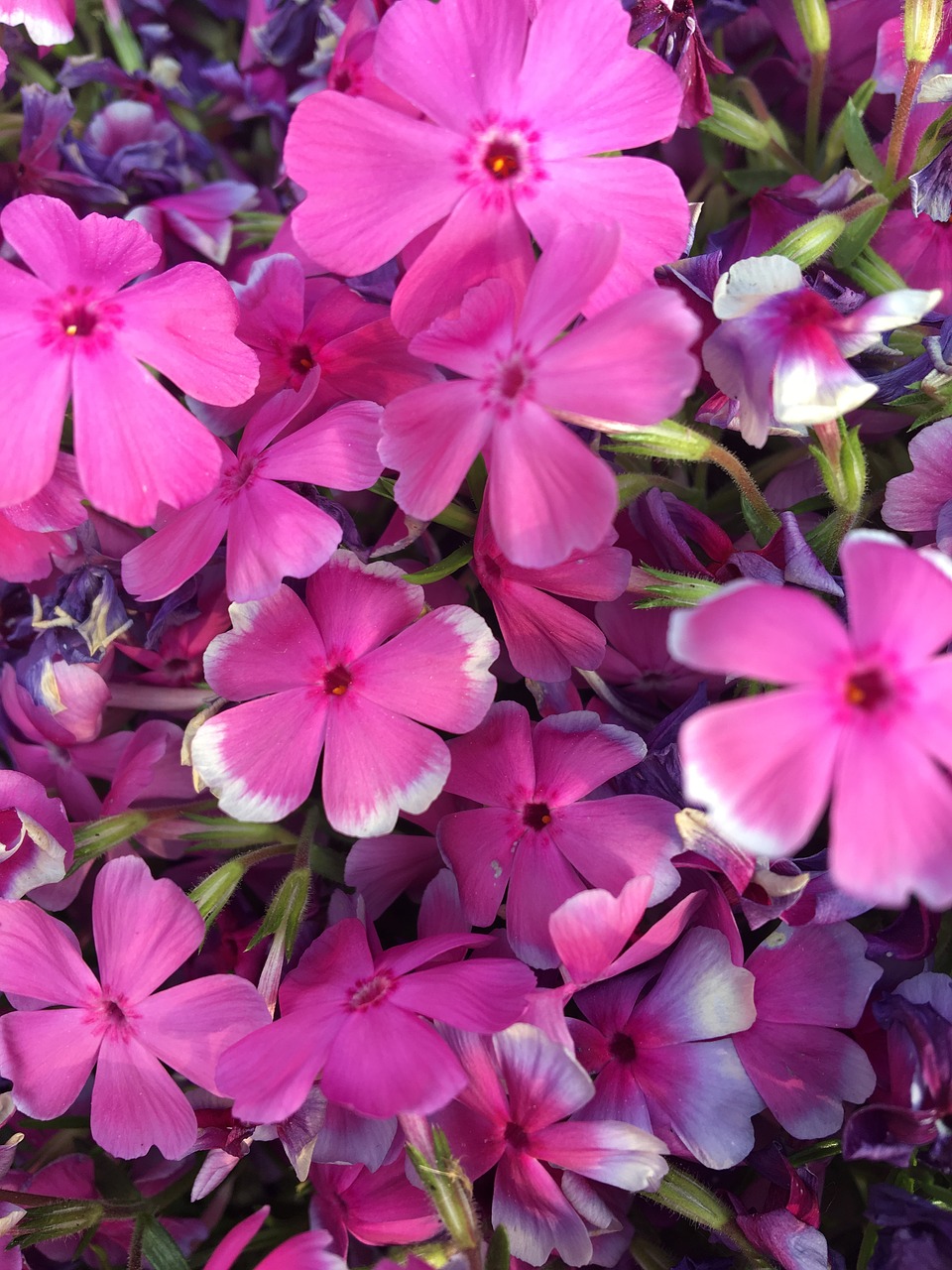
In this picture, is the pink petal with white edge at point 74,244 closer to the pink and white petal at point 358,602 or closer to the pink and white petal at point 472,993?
the pink and white petal at point 358,602

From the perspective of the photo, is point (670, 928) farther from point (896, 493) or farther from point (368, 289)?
point (368, 289)

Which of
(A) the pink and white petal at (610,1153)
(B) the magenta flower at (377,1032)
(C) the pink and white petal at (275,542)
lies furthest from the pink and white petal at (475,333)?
(A) the pink and white petal at (610,1153)

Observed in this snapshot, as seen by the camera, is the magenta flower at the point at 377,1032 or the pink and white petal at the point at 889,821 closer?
the pink and white petal at the point at 889,821

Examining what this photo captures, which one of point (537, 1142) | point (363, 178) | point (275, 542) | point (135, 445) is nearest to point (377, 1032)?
point (537, 1142)

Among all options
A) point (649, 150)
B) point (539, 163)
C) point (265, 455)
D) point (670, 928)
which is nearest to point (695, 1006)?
point (670, 928)

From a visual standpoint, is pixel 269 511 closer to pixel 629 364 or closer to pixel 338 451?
pixel 338 451

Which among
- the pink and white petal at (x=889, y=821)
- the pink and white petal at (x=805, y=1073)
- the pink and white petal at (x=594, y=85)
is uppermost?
the pink and white petal at (x=594, y=85)

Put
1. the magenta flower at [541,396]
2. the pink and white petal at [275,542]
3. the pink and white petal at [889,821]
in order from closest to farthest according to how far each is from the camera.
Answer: the pink and white petal at [889,821]
the magenta flower at [541,396]
the pink and white petal at [275,542]
